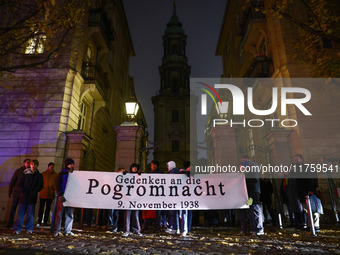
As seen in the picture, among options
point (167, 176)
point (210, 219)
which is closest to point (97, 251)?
point (167, 176)

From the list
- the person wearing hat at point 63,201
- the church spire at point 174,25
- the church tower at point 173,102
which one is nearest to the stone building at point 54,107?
the person wearing hat at point 63,201

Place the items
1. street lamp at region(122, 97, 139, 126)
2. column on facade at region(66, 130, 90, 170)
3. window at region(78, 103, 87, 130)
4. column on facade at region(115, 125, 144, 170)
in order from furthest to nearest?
window at region(78, 103, 87, 130), column on facade at region(66, 130, 90, 170), street lamp at region(122, 97, 139, 126), column on facade at region(115, 125, 144, 170)

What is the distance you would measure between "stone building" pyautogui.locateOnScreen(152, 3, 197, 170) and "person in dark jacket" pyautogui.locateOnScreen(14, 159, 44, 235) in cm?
3273

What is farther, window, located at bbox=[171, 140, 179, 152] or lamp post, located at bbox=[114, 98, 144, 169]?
window, located at bbox=[171, 140, 179, 152]

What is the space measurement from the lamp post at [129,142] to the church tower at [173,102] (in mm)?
29080

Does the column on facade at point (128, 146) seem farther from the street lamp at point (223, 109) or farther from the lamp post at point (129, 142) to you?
the street lamp at point (223, 109)

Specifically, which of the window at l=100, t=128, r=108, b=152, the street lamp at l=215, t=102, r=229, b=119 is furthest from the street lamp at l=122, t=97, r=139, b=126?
the window at l=100, t=128, r=108, b=152

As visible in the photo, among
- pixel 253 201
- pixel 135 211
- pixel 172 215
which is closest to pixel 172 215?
pixel 172 215

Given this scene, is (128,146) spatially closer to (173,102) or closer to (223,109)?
(223,109)

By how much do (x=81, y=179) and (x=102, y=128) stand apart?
42.3 feet

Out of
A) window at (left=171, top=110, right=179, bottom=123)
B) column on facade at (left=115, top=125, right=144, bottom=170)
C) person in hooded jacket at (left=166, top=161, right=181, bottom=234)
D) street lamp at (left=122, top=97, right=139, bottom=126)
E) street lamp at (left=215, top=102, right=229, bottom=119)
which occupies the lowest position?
person in hooded jacket at (left=166, top=161, right=181, bottom=234)

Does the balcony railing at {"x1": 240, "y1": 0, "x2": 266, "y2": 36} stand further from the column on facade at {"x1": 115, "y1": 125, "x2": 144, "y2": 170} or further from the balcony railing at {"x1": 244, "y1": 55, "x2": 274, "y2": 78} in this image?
the column on facade at {"x1": 115, "y1": 125, "x2": 144, "y2": 170}

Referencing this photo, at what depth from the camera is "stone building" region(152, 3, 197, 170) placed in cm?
4391

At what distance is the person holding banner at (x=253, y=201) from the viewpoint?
650 centimetres
